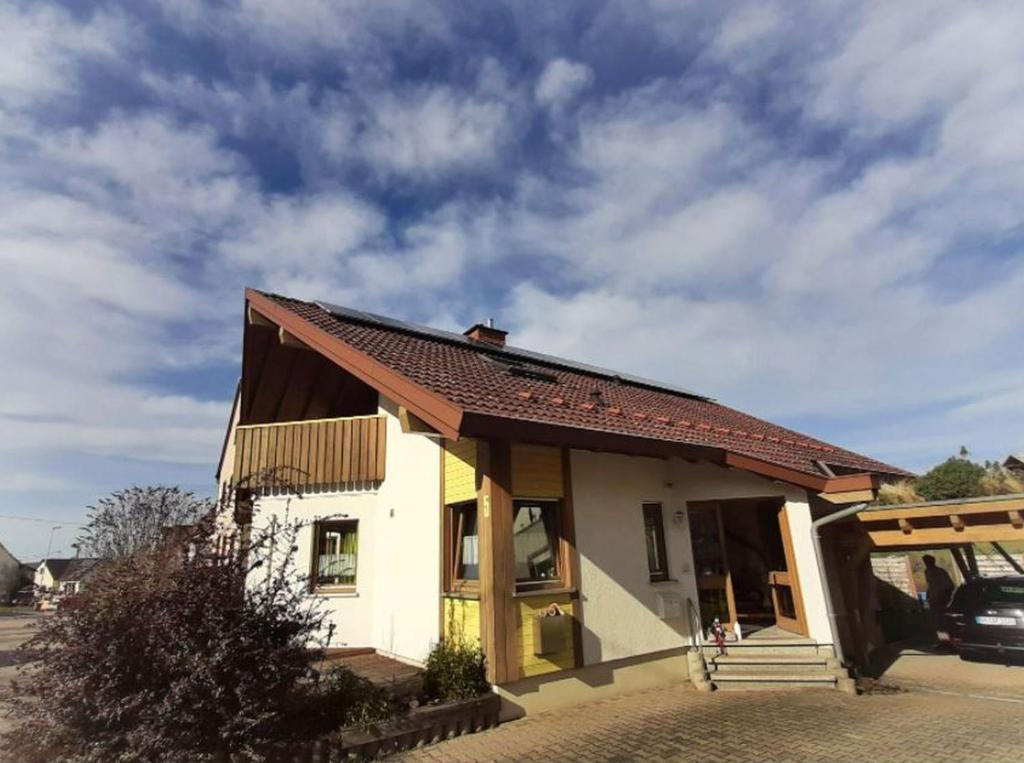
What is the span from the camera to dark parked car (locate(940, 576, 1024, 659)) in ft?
28.7

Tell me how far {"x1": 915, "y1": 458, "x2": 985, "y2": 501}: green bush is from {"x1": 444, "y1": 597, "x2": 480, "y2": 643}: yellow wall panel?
7.60m

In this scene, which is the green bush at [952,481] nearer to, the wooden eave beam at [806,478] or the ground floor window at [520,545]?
the wooden eave beam at [806,478]

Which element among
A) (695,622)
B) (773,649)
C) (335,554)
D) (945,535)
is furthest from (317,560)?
(945,535)

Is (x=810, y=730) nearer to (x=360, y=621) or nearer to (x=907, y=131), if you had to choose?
(x=360, y=621)

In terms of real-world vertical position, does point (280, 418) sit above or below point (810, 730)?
above

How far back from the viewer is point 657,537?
347 inches

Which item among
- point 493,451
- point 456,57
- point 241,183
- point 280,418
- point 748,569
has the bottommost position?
point 748,569

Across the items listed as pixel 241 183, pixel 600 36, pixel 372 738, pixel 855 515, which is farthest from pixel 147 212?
pixel 855 515

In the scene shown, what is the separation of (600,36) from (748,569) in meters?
9.97

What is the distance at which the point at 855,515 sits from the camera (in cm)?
862

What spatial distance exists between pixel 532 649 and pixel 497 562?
1.17 meters

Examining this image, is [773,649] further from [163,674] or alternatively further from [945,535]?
[163,674]

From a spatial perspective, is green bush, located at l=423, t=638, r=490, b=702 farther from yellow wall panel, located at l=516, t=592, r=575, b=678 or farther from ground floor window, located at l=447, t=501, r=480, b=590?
ground floor window, located at l=447, t=501, r=480, b=590

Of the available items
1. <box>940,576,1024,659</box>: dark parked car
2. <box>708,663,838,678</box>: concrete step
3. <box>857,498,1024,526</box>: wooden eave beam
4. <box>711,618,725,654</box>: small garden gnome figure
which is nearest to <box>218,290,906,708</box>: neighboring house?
<box>711,618,725,654</box>: small garden gnome figure
